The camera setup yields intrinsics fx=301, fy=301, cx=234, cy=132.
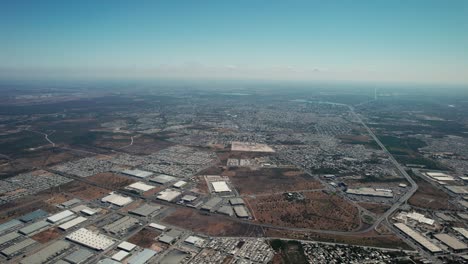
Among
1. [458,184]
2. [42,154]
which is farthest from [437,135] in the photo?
[42,154]

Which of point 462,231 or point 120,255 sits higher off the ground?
point 462,231

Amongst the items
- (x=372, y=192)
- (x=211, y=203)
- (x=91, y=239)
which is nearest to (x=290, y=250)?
(x=211, y=203)

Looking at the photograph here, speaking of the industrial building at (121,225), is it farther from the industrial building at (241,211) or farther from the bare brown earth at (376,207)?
the bare brown earth at (376,207)

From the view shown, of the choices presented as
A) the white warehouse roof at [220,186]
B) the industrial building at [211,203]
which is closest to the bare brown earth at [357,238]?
the industrial building at [211,203]

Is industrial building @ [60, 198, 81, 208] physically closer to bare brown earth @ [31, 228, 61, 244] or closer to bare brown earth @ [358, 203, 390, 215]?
bare brown earth @ [31, 228, 61, 244]

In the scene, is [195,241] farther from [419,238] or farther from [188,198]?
[419,238]

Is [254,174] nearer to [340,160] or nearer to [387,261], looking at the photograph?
[340,160]
